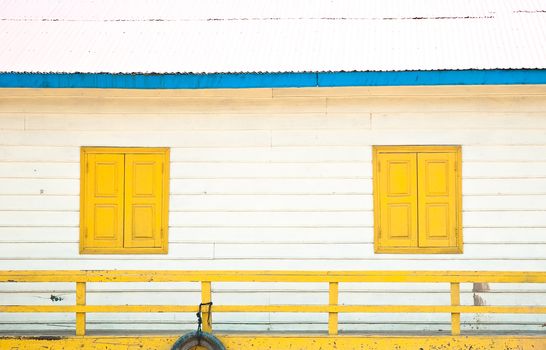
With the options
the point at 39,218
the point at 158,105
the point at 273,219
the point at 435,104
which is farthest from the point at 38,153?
the point at 435,104

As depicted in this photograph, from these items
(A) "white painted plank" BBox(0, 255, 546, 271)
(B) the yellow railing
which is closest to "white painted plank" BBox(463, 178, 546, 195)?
(A) "white painted plank" BBox(0, 255, 546, 271)

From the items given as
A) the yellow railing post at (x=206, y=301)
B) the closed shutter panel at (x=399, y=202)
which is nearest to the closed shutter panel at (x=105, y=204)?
the yellow railing post at (x=206, y=301)

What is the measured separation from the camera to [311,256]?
32.1ft

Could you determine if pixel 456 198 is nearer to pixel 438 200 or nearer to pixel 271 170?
pixel 438 200

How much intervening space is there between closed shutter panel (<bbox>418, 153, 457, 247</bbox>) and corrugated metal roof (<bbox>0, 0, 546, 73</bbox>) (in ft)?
4.10

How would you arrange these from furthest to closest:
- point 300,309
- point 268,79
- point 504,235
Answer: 1. point 504,235
2. point 268,79
3. point 300,309

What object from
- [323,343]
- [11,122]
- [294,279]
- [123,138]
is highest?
[11,122]

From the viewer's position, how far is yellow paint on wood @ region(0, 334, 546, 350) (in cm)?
838

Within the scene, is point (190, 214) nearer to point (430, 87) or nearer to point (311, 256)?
point (311, 256)

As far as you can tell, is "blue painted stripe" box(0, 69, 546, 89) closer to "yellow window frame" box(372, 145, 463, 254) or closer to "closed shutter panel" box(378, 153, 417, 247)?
"yellow window frame" box(372, 145, 463, 254)

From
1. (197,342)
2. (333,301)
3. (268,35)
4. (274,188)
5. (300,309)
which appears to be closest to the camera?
(197,342)

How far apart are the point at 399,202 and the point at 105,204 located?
3.47 meters

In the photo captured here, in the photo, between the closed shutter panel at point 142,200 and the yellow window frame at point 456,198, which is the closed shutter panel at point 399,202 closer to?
the yellow window frame at point 456,198

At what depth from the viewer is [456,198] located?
9.75 m
